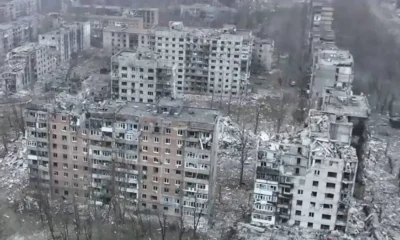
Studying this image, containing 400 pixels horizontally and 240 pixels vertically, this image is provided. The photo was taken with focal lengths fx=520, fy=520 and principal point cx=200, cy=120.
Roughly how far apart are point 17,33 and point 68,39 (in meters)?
6.57

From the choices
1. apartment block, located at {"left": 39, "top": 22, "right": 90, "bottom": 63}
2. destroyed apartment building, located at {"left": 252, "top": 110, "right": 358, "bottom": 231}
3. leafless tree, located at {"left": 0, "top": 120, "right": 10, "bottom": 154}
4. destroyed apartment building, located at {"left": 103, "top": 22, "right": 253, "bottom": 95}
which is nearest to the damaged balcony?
destroyed apartment building, located at {"left": 252, "top": 110, "right": 358, "bottom": 231}

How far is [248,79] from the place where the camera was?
1563 inches

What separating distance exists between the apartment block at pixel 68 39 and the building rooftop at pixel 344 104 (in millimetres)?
23948

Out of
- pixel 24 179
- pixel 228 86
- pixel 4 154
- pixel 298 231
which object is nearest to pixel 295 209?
pixel 298 231

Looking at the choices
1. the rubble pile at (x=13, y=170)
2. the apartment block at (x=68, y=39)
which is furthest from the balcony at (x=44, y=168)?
the apartment block at (x=68, y=39)

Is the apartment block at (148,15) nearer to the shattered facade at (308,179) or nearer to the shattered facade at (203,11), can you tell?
the shattered facade at (203,11)

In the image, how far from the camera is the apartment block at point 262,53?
42.3 m

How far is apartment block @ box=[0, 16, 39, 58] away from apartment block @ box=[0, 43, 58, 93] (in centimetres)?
661

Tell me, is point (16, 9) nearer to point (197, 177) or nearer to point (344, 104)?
point (344, 104)

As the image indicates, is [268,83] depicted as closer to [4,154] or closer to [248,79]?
[248,79]

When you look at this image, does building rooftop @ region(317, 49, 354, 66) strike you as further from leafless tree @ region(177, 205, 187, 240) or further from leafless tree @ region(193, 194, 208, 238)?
leafless tree @ region(177, 205, 187, 240)

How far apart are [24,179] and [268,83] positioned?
21942 millimetres

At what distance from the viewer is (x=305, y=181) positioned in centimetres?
1997

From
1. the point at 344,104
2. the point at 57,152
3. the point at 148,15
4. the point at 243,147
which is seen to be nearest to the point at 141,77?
the point at 243,147
